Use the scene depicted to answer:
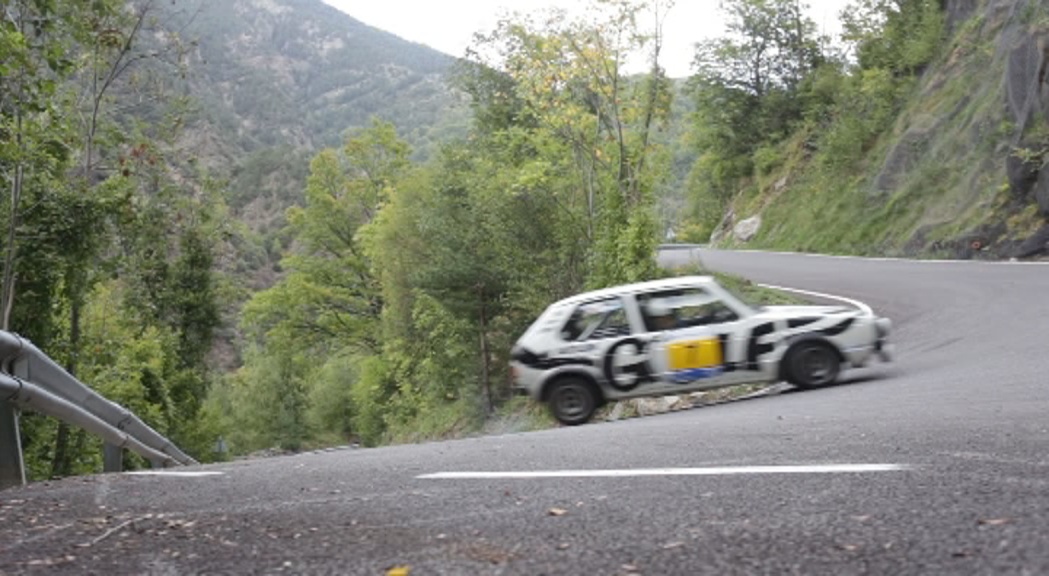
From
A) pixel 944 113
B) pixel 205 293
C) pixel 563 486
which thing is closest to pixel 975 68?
pixel 944 113

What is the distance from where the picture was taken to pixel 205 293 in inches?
1507

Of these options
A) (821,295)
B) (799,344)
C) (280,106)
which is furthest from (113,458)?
(280,106)

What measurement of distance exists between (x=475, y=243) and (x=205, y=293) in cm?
1204

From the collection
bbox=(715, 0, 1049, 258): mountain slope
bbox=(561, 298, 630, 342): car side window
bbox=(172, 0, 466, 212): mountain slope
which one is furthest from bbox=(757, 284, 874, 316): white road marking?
bbox=(172, 0, 466, 212): mountain slope

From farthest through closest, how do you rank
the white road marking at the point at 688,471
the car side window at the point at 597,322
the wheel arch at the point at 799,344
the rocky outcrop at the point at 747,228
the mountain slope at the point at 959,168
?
the rocky outcrop at the point at 747,228 → the mountain slope at the point at 959,168 → the car side window at the point at 597,322 → the wheel arch at the point at 799,344 → the white road marking at the point at 688,471

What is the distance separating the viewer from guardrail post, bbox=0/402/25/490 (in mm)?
6984

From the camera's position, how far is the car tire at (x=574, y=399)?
1347cm

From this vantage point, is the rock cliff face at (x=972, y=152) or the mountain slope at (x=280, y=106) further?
the mountain slope at (x=280, y=106)

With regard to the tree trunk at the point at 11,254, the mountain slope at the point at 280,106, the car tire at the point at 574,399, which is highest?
the mountain slope at the point at 280,106

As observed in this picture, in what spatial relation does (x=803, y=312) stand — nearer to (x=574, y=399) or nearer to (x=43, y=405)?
(x=574, y=399)

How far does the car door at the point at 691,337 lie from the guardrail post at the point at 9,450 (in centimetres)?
837

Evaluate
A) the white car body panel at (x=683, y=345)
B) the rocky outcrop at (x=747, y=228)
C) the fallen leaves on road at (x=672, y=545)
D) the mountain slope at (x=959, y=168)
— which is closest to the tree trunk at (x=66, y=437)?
the white car body panel at (x=683, y=345)

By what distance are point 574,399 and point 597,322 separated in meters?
1.15

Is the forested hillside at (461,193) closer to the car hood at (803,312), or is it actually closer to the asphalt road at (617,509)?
the asphalt road at (617,509)
